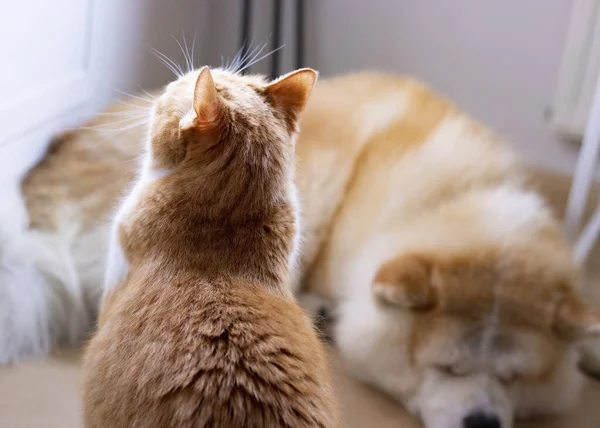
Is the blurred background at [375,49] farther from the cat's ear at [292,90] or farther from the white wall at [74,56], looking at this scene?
the cat's ear at [292,90]

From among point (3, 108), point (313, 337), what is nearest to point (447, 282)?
point (313, 337)

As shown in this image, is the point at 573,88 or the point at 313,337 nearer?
the point at 313,337

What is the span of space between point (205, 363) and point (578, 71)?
150 cm

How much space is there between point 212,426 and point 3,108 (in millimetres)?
869

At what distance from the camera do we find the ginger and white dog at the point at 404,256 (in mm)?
1087

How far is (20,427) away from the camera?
1.02 metres

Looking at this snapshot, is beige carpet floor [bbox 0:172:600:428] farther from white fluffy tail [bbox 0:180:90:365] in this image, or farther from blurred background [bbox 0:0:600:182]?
blurred background [bbox 0:0:600:182]

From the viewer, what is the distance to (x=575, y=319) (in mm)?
1070

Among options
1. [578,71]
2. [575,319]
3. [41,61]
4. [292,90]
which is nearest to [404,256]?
[575,319]

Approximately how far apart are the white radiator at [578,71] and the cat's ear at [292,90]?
1147 mm

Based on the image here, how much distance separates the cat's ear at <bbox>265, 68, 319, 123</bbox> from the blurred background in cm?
68

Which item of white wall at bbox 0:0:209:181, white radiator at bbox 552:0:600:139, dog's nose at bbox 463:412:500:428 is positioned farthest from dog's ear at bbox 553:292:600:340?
white wall at bbox 0:0:209:181

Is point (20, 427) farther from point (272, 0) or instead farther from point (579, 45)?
point (579, 45)

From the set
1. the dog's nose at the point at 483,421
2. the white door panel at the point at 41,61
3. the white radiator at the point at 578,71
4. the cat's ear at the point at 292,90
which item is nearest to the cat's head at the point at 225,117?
the cat's ear at the point at 292,90
